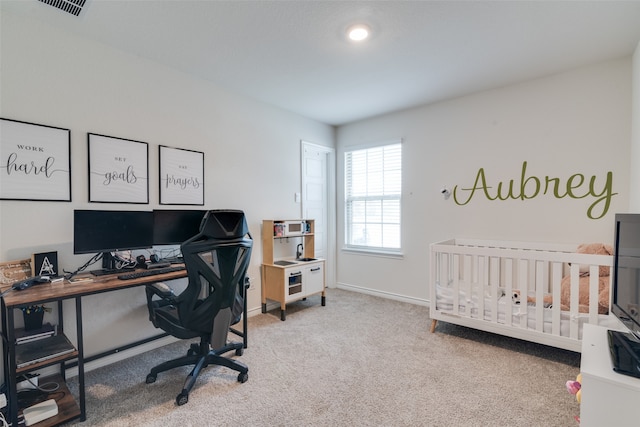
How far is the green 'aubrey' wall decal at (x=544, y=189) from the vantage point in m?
2.65

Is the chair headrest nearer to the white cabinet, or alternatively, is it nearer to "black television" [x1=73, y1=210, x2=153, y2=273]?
"black television" [x1=73, y1=210, x2=153, y2=273]

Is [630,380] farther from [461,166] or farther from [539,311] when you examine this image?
[461,166]

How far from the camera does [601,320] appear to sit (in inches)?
85.9

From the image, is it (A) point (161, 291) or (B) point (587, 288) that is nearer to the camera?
(A) point (161, 291)

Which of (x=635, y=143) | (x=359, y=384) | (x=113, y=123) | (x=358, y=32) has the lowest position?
(x=359, y=384)

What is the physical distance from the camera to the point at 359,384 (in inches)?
81.5

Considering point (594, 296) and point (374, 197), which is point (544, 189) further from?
point (374, 197)

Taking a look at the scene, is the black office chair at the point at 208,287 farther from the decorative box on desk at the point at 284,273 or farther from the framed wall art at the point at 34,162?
the decorative box on desk at the point at 284,273

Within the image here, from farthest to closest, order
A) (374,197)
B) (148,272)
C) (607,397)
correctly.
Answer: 1. (374,197)
2. (148,272)
3. (607,397)

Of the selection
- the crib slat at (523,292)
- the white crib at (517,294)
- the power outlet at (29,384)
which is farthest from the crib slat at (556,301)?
the power outlet at (29,384)

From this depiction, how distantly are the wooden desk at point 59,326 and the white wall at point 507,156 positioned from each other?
9.81ft

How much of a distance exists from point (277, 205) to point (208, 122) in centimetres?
128

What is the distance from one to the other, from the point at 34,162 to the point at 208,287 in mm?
1496

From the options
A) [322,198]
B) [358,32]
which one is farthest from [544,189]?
[322,198]
